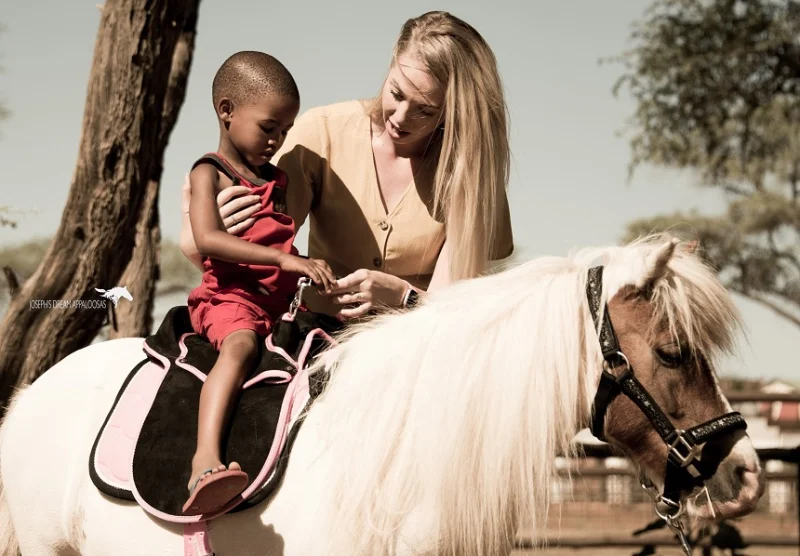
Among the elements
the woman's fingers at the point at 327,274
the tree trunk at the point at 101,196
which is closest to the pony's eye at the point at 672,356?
the woman's fingers at the point at 327,274

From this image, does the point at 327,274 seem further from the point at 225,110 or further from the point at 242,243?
the point at 225,110

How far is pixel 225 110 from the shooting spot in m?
2.89

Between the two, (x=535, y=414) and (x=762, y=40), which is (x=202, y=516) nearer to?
(x=535, y=414)

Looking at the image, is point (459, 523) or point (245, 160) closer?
point (459, 523)

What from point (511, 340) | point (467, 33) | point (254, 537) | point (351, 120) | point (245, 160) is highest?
point (467, 33)

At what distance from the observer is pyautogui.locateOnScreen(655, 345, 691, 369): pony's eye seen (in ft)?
7.25

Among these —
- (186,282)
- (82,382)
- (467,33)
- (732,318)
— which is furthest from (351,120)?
(186,282)

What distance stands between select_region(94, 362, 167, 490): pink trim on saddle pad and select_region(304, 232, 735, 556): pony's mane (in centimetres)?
57

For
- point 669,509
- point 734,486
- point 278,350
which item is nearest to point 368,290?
point 278,350

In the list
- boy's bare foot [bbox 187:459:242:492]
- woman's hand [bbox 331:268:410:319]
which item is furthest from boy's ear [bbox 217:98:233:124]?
boy's bare foot [bbox 187:459:242:492]

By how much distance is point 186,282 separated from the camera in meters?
20.0

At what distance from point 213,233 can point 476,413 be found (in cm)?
95

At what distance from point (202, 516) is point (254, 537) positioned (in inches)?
5.7

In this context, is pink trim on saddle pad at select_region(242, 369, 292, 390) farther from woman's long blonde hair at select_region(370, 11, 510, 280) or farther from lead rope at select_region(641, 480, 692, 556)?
lead rope at select_region(641, 480, 692, 556)
